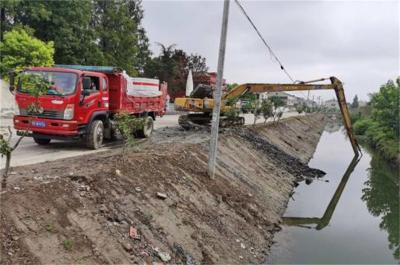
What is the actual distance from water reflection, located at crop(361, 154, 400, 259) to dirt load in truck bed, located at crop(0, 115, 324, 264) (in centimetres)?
448

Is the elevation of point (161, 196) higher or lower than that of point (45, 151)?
lower

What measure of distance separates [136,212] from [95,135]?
5125mm

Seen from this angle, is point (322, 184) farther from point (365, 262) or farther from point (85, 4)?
point (85, 4)

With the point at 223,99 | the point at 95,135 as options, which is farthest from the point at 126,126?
the point at 223,99

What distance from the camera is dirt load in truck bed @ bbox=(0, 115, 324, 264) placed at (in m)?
5.82

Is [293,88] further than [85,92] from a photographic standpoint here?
Yes

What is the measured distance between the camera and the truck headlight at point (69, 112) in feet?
35.6

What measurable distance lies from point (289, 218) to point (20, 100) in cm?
978

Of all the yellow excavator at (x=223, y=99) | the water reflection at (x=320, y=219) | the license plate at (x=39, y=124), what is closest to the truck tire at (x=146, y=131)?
the yellow excavator at (x=223, y=99)

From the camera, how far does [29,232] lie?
5.66 metres

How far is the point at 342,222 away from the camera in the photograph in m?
15.6

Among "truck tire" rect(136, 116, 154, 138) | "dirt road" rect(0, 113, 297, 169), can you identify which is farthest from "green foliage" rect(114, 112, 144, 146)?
"truck tire" rect(136, 116, 154, 138)

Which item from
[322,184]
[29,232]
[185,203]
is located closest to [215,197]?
[185,203]

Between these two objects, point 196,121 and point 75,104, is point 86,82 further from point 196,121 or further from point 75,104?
point 196,121
